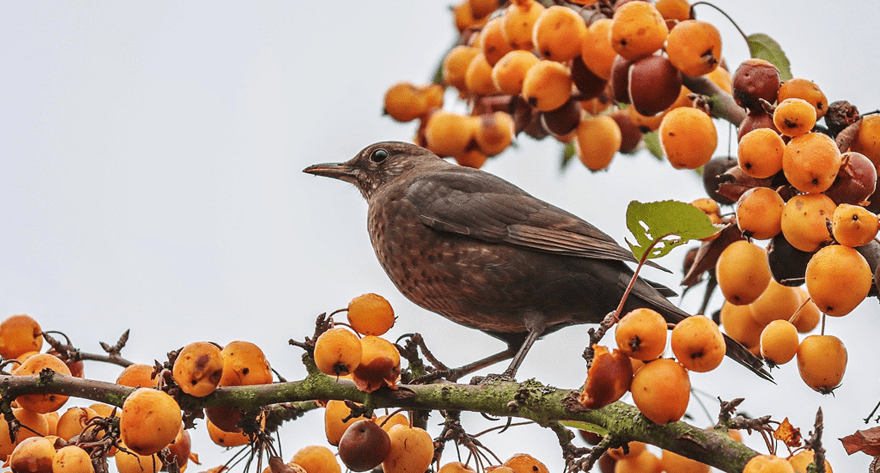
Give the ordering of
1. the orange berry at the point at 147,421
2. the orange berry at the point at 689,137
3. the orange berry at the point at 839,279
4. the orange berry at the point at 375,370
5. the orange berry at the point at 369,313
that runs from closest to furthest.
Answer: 1. the orange berry at the point at 147,421
2. the orange berry at the point at 839,279
3. the orange berry at the point at 375,370
4. the orange berry at the point at 369,313
5. the orange berry at the point at 689,137

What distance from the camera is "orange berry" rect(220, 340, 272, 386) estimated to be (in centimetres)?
231

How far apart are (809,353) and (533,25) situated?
5.83 ft

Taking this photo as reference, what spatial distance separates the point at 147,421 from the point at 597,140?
2.29 m

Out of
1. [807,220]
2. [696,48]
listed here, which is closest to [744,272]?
[807,220]

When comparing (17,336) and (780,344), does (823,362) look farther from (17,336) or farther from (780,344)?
(17,336)

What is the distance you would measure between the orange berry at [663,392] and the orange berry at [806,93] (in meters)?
1.06

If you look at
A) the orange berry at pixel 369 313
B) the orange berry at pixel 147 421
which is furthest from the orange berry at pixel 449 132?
the orange berry at pixel 147 421

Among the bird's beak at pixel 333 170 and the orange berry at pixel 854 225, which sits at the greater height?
the bird's beak at pixel 333 170

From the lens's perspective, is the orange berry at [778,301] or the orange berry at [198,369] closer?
the orange berry at [198,369]

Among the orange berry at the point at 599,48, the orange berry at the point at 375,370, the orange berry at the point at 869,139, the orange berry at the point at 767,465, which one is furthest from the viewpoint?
the orange berry at the point at 599,48

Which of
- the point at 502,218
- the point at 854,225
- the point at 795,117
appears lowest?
the point at 854,225

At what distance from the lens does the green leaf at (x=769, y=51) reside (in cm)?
342

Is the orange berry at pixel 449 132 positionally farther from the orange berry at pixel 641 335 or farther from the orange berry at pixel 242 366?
the orange berry at pixel 641 335

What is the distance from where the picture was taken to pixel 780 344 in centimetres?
233
